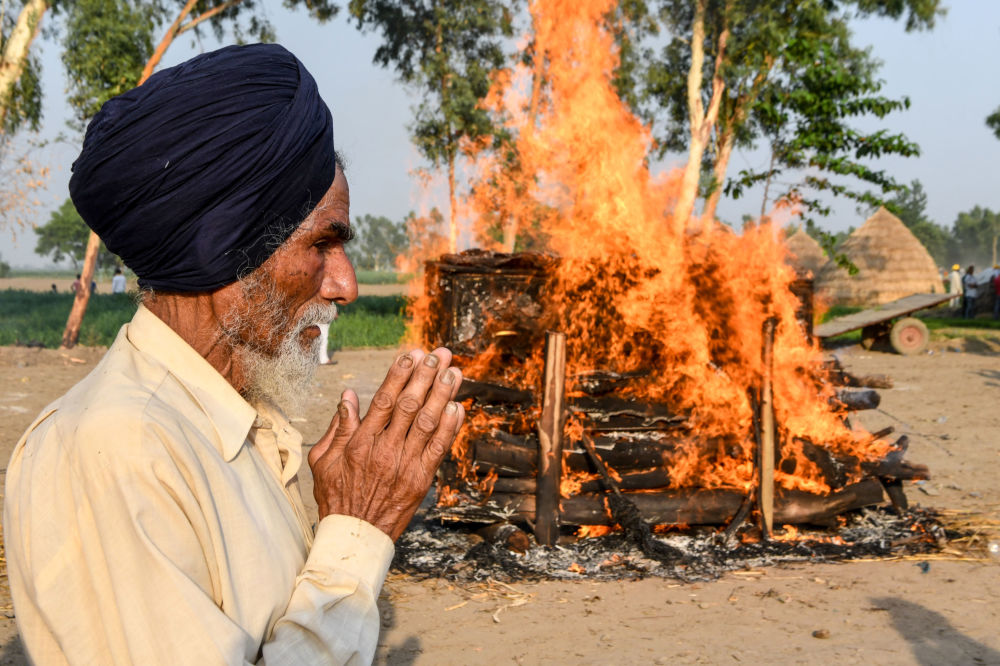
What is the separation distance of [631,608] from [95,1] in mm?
17772

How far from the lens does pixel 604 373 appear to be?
7.05 meters

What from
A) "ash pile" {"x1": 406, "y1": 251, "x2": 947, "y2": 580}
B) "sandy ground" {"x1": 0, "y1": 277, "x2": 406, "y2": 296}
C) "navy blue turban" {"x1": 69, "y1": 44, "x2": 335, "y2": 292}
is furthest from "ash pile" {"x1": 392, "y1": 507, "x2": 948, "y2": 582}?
"sandy ground" {"x1": 0, "y1": 277, "x2": 406, "y2": 296}

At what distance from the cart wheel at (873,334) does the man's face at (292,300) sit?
2038 cm

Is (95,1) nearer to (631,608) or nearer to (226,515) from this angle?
(631,608)

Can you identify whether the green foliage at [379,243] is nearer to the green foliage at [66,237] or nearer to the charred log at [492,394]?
the green foliage at [66,237]

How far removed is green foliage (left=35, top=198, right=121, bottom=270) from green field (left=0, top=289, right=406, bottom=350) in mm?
50415

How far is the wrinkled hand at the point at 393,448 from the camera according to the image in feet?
4.99

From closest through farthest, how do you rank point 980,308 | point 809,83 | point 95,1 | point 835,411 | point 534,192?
1. point 835,411
2. point 534,192
3. point 95,1
4. point 809,83
5. point 980,308

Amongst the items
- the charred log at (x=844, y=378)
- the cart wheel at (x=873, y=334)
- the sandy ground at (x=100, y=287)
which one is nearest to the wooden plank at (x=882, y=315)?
the cart wheel at (x=873, y=334)

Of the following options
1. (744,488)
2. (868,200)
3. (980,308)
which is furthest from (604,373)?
(980,308)

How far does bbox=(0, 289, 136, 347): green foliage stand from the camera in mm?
20419

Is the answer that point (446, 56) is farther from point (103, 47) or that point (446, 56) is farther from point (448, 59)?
point (103, 47)

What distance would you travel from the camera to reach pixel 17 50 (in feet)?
50.6

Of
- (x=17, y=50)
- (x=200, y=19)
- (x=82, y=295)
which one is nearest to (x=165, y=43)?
(x=200, y=19)
